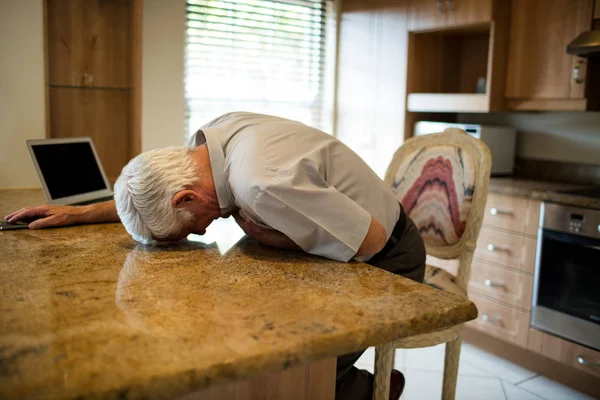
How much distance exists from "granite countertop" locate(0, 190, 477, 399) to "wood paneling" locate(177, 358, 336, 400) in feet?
0.52

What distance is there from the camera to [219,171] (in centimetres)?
145

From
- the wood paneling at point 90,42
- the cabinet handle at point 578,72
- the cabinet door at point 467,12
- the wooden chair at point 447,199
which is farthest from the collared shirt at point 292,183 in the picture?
the cabinet door at point 467,12

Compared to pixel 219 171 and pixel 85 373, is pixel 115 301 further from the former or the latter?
pixel 219 171

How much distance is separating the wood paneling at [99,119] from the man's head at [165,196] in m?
1.58

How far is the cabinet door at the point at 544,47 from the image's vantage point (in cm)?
293

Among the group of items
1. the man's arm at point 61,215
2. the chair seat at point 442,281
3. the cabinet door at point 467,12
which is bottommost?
the chair seat at point 442,281

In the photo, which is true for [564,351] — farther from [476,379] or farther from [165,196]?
[165,196]

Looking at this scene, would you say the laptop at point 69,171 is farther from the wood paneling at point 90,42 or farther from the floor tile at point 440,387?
the floor tile at point 440,387

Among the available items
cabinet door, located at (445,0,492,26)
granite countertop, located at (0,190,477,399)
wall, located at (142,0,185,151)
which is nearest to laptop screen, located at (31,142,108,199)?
granite countertop, located at (0,190,477,399)

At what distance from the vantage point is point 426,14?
11.7ft

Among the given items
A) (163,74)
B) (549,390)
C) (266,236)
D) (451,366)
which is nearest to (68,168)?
(266,236)

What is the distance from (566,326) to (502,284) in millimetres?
402

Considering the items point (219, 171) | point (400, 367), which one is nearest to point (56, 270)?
point (219, 171)

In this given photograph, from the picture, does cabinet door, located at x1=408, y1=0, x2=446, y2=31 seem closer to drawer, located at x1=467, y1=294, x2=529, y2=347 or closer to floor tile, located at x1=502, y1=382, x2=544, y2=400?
drawer, located at x1=467, y1=294, x2=529, y2=347
